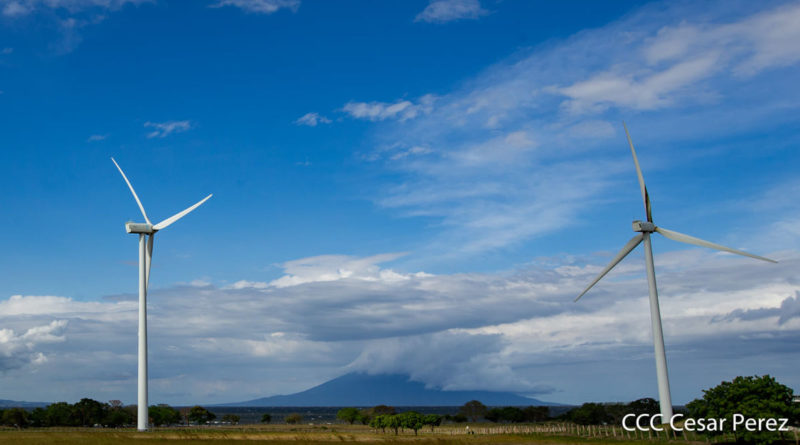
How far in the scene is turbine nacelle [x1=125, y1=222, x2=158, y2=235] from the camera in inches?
4350

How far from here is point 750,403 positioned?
6222 cm

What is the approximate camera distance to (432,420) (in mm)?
122312

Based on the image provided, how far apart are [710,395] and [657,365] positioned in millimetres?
10759

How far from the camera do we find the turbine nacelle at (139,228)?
110500 mm

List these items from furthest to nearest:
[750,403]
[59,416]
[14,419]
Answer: [14,419]
[59,416]
[750,403]

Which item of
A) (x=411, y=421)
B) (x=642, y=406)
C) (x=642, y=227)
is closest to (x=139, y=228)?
(x=411, y=421)

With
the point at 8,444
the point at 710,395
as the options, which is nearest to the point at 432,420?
the point at 710,395

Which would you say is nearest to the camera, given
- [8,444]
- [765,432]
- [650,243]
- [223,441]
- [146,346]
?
[765,432]

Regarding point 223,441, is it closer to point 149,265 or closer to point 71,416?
point 149,265

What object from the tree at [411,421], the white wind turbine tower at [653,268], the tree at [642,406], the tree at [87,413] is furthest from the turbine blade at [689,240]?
the tree at [87,413]

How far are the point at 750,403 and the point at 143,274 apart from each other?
83.0 metres

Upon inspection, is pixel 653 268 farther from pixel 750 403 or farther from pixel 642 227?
pixel 750 403

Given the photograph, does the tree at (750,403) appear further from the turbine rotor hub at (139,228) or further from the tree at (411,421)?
the turbine rotor hub at (139,228)

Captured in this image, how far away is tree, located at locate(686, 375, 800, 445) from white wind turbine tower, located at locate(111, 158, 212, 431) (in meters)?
73.0
